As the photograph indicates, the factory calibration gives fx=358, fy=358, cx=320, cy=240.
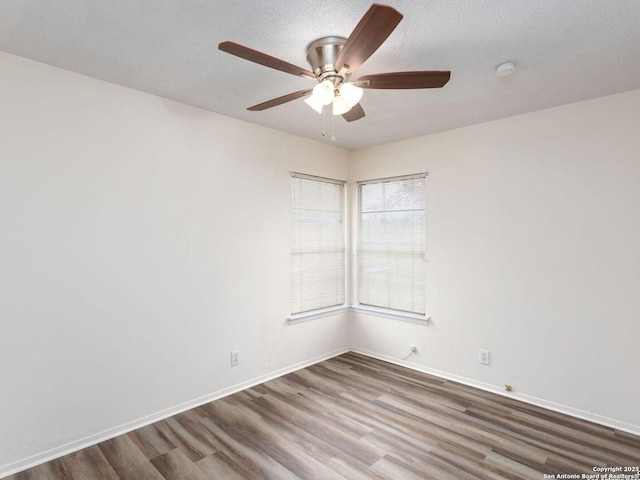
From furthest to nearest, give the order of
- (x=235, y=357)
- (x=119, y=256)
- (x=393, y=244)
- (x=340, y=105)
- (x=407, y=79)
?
(x=393, y=244)
(x=235, y=357)
(x=119, y=256)
(x=340, y=105)
(x=407, y=79)

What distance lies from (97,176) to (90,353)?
1.23 metres

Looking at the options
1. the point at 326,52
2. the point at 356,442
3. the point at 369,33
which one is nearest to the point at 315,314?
the point at 356,442

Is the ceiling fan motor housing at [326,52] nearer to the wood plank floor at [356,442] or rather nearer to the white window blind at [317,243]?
the white window blind at [317,243]

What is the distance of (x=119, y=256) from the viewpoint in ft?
8.53

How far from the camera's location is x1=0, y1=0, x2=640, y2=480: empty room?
195 centimetres

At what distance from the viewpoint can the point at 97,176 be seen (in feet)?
8.21

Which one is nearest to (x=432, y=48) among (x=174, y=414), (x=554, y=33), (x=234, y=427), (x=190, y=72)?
(x=554, y=33)

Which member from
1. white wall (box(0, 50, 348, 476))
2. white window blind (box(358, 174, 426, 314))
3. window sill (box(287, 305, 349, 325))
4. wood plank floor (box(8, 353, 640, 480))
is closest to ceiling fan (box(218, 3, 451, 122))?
white wall (box(0, 50, 348, 476))

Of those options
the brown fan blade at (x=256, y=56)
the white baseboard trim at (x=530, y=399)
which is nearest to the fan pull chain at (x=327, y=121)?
the brown fan blade at (x=256, y=56)

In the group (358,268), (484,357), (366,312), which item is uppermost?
(358,268)

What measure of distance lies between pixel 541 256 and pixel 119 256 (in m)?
3.36

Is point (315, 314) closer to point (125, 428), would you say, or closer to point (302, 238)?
point (302, 238)

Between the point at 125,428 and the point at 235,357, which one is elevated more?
the point at 235,357

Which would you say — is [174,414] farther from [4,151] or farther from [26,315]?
[4,151]
